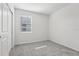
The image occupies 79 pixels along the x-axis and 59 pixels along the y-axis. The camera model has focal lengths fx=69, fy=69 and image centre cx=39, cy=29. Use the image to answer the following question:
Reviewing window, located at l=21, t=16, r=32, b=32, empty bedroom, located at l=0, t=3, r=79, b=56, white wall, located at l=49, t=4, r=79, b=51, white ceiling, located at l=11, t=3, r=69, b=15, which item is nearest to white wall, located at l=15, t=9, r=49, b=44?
empty bedroom, located at l=0, t=3, r=79, b=56

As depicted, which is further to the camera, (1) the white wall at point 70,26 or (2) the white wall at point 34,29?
(2) the white wall at point 34,29

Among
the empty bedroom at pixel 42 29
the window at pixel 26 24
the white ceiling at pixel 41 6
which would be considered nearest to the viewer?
the empty bedroom at pixel 42 29

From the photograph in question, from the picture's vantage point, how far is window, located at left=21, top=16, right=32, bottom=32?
5184 mm

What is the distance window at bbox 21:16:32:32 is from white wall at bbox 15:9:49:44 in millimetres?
258

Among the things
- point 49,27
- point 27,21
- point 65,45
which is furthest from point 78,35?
point 27,21

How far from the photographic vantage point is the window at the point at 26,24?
5184 mm

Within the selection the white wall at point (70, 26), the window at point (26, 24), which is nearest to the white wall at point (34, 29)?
the window at point (26, 24)

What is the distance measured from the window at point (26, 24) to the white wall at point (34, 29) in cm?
26

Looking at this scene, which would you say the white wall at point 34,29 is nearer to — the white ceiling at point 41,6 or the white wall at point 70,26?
the white ceiling at point 41,6

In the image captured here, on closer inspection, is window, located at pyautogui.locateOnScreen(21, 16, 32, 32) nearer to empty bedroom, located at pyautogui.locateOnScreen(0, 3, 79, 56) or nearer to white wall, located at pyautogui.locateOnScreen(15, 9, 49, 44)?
empty bedroom, located at pyautogui.locateOnScreen(0, 3, 79, 56)

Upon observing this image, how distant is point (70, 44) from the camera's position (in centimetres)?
371

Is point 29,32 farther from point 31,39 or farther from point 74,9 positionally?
point 74,9

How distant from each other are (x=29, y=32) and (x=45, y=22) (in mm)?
1733

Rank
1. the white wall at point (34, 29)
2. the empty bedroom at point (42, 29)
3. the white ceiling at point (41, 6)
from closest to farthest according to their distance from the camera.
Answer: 1. the empty bedroom at point (42, 29)
2. the white ceiling at point (41, 6)
3. the white wall at point (34, 29)
